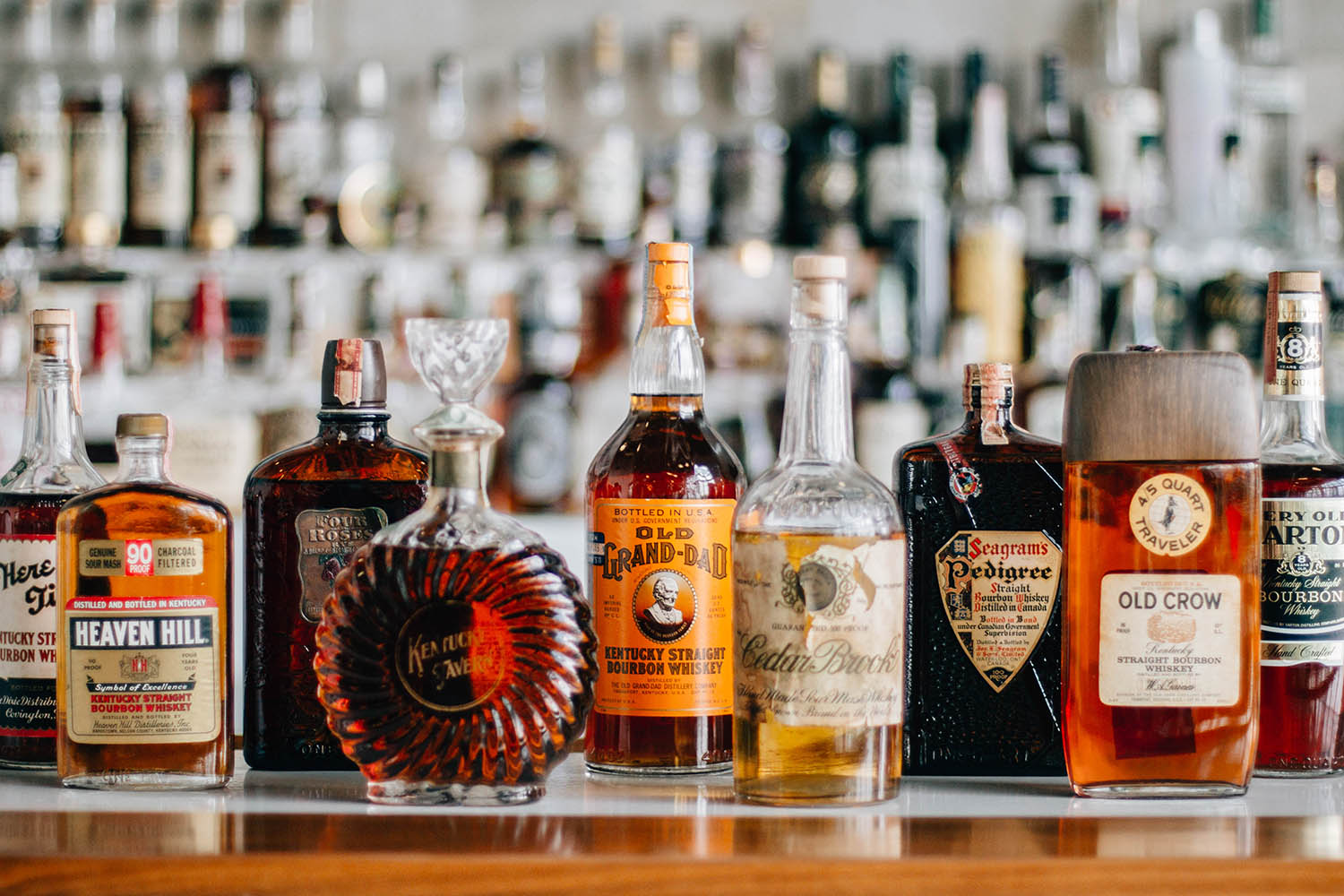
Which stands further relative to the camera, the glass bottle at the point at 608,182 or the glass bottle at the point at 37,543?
the glass bottle at the point at 608,182

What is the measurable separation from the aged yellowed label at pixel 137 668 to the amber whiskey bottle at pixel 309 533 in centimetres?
7

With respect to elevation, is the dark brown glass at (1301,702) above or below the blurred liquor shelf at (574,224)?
below

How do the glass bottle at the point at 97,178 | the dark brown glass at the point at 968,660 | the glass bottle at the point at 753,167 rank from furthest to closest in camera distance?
the glass bottle at the point at 753,167 → the glass bottle at the point at 97,178 → the dark brown glass at the point at 968,660

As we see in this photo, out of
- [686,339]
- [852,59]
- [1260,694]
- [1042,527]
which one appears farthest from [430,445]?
[852,59]

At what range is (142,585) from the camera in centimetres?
76

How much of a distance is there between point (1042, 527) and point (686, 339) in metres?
0.22

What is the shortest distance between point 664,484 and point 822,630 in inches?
5.7

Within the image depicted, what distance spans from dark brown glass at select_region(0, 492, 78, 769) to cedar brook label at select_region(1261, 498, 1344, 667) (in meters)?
0.65

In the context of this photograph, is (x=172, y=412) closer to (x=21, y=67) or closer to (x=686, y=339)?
(x=21, y=67)

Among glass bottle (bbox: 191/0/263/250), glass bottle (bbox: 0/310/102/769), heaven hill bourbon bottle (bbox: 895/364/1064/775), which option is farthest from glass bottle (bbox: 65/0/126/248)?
heaven hill bourbon bottle (bbox: 895/364/1064/775)

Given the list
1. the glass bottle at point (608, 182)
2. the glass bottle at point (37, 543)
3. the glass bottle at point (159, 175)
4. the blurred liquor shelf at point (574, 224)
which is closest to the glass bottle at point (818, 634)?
the glass bottle at point (37, 543)

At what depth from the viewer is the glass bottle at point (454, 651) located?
2.33 feet

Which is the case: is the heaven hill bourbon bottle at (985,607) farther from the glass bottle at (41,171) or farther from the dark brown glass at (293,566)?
the glass bottle at (41,171)

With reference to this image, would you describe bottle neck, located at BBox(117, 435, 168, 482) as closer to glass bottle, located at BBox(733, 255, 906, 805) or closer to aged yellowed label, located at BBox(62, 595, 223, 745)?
aged yellowed label, located at BBox(62, 595, 223, 745)
